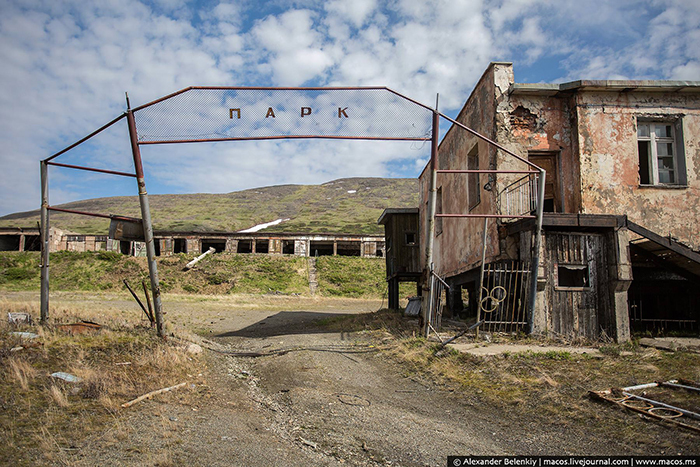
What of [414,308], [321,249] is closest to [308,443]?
[414,308]

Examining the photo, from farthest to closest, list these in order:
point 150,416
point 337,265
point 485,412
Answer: point 337,265 < point 485,412 < point 150,416

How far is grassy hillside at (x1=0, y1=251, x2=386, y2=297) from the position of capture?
32.2 meters

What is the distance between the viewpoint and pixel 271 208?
271 feet

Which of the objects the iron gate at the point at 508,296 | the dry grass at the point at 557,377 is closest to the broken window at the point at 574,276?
the iron gate at the point at 508,296

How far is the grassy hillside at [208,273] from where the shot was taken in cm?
3225

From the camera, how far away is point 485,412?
6.84 m

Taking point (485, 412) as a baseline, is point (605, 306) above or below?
above

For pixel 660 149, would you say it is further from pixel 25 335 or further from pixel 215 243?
pixel 215 243

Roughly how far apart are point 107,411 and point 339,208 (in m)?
Result: 77.4

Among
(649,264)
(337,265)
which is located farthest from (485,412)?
(337,265)

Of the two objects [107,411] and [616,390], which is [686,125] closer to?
[616,390]

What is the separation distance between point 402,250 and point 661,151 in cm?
1157

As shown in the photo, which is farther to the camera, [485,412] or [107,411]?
[485,412]

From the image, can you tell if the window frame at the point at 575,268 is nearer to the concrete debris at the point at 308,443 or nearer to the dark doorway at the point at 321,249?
the concrete debris at the point at 308,443
